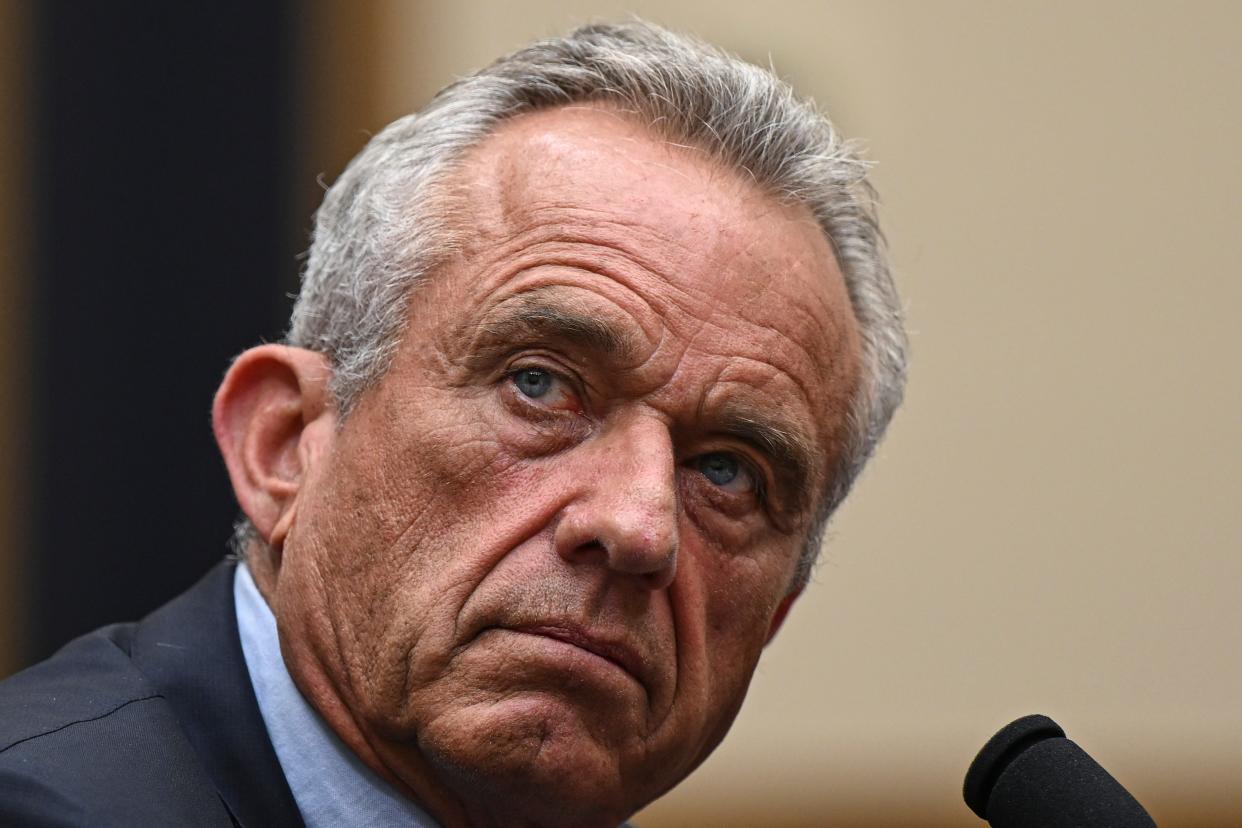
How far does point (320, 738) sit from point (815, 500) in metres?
0.84

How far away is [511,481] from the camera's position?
7.45 ft

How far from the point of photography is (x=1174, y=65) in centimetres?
565

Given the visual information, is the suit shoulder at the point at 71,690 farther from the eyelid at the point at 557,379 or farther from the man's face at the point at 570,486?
the eyelid at the point at 557,379

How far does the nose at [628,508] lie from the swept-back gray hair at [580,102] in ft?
1.26

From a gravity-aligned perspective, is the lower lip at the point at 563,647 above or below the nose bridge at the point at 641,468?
below

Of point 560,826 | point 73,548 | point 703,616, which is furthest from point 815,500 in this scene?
point 73,548

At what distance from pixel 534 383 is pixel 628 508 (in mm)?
255

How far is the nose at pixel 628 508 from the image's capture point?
217cm

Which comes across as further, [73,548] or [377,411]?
[73,548]

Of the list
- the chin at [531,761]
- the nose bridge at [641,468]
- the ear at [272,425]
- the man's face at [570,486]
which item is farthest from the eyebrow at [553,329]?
the chin at [531,761]


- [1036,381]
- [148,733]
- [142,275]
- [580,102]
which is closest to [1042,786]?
[148,733]

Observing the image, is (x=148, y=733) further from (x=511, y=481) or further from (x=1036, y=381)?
(x=1036, y=381)

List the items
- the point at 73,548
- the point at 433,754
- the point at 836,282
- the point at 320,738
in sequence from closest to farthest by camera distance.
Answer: the point at 433,754 → the point at 320,738 → the point at 836,282 → the point at 73,548

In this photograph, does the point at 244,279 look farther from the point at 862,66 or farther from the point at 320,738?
the point at 320,738
